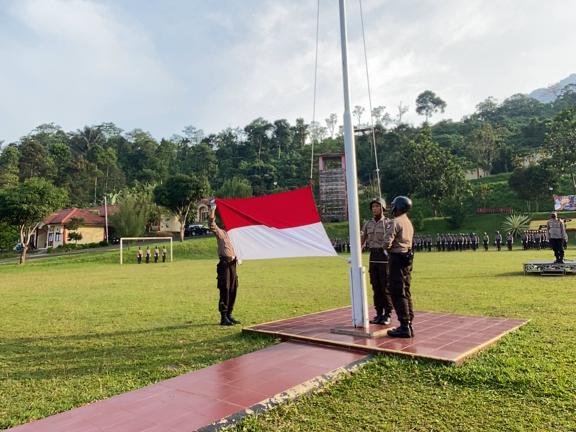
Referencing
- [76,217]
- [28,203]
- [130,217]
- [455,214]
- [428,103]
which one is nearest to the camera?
[28,203]

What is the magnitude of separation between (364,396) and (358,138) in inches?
3047

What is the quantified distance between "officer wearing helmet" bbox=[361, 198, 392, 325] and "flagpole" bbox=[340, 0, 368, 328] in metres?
0.68

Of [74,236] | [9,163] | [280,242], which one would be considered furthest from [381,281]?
[9,163]

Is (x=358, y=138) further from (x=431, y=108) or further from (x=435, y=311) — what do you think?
(x=435, y=311)

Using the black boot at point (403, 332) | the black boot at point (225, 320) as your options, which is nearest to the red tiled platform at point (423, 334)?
the black boot at point (403, 332)

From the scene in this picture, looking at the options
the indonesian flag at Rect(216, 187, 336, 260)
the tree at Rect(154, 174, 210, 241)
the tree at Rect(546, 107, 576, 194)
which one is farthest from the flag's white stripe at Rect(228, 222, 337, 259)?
the tree at Rect(546, 107, 576, 194)

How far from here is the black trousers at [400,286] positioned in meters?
5.37

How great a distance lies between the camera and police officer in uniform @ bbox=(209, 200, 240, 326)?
7.21 m

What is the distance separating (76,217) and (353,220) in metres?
49.2

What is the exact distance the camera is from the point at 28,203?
95.3 feet

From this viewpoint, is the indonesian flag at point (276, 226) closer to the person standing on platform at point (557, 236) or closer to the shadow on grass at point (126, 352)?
the shadow on grass at point (126, 352)

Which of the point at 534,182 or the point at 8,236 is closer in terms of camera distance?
the point at 8,236

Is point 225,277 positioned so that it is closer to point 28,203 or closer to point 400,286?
point 400,286

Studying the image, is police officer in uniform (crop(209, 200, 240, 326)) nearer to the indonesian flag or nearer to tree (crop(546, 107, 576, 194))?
the indonesian flag
